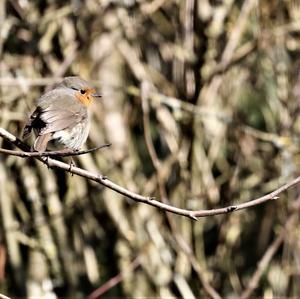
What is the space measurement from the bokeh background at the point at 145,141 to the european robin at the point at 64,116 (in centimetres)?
86

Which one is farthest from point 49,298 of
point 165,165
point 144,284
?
point 165,165

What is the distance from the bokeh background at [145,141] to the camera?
4.06 metres

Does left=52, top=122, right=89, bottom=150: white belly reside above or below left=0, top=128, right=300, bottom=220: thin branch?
above

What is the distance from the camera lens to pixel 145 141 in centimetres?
403

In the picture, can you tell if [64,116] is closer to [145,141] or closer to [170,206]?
[170,206]

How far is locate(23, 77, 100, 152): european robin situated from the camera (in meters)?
2.70

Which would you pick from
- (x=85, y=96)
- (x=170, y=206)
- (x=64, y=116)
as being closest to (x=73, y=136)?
(x=64, y=116)

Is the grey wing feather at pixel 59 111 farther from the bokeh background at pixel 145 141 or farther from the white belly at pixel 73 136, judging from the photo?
the bokeh background at pixel 145 141

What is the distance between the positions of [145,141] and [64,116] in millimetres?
1255

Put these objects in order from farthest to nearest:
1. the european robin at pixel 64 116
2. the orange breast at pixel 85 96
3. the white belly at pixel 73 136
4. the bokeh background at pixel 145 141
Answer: the bokeh background at pixel 145 141 < the orange breast at pixel 85 96 < the white belly at pixel 73 136 < the european robin at pixel 64 116

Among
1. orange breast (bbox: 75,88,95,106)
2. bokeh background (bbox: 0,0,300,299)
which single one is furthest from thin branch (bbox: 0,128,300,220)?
bokeh background (bbox: 0,0,300,299)

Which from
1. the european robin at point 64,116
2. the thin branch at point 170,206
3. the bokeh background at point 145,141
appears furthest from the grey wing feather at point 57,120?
the bokeh background at point 145,141

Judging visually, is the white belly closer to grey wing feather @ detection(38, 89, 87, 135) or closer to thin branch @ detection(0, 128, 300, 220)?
grey wing feather @ detection(38, 89, 87, 135)

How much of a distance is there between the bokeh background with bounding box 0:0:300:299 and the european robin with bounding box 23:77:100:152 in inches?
34.0
